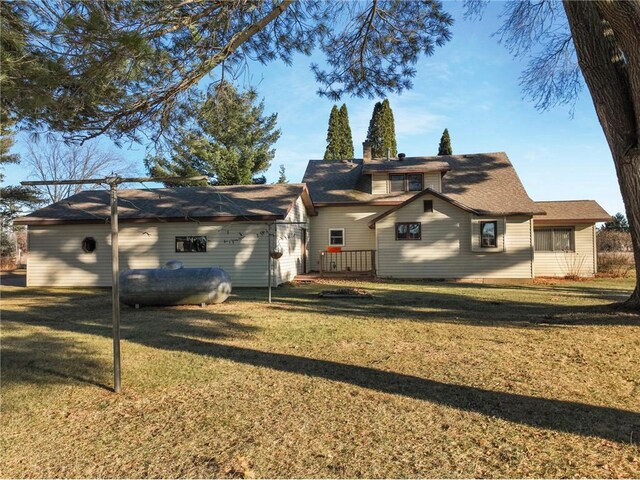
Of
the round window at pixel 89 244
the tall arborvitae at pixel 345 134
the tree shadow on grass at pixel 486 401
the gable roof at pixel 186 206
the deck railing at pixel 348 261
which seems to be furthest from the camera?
the tall arborvitae at pixel 345 134

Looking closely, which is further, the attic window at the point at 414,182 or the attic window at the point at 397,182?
the attic window at the point at 397,182

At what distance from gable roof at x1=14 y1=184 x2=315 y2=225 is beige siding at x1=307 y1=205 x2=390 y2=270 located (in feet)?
6.43

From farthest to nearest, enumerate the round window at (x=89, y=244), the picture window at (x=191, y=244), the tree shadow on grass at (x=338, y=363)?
1. the round window at (x=89, y=244)
2. the picture window at (x=191, y=244)
3. the tree shadow on grass at (x=338, y=363)

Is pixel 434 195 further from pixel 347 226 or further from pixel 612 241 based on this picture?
pixel 612 241

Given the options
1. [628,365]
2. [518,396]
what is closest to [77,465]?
[518,396]

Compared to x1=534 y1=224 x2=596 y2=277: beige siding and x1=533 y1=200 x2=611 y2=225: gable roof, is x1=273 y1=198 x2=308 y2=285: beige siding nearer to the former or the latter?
x1=533 y1=200 x2=611 y2=225: gable roof

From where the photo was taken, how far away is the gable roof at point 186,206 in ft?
52.4

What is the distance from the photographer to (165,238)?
16.5 m

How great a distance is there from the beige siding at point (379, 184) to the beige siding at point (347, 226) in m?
1.01

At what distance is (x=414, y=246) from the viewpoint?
18188mm

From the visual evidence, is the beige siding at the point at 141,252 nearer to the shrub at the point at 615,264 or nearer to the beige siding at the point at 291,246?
the beige siding at the point at 291,246

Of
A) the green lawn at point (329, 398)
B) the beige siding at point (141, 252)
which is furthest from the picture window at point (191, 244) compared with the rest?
the green lawn at point (329, 398)

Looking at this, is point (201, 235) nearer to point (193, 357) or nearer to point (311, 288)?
point (311, 288)

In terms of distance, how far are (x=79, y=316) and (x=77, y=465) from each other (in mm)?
7636
